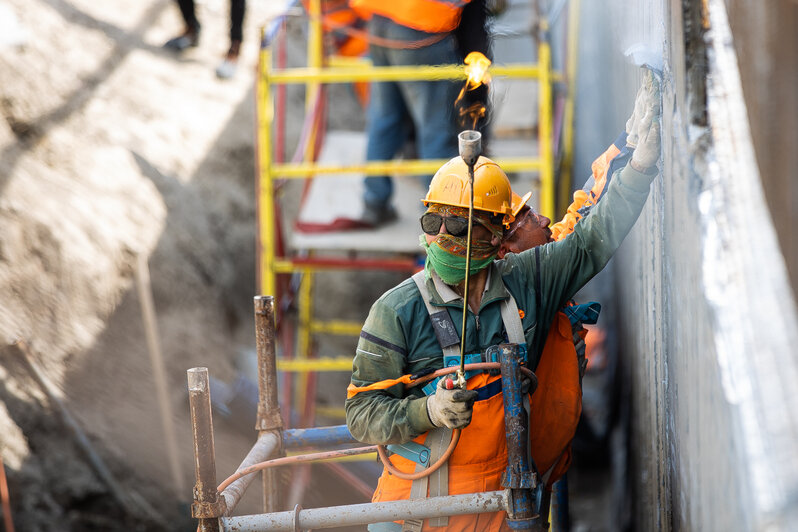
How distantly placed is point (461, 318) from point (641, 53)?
40.6 inches

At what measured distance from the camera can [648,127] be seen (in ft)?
9.37

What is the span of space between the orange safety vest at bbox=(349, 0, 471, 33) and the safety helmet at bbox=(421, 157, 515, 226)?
2454mm

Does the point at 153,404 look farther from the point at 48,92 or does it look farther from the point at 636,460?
the point at 636,460

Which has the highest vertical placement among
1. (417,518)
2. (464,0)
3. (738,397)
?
(464,0)

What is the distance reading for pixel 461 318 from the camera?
298cm

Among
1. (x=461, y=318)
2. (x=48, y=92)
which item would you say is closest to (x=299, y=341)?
(x=48, y=92)

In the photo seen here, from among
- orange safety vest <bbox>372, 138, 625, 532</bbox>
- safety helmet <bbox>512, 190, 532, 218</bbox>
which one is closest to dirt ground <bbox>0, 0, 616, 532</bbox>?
orange safety vest <bbox>372, 138, 625, 532</bbox>

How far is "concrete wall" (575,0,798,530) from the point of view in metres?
1.37

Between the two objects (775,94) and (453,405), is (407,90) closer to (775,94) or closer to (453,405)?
(775,94)

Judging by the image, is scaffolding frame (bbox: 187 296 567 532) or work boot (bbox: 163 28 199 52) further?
work boot (bbox: 163 28 199 52)

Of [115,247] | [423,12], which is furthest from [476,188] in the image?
[115,247]

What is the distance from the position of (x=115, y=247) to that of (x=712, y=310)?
566 cm

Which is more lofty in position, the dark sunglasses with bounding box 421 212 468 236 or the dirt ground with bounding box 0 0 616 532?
the dirt ground with bounding box 0 0 616 532

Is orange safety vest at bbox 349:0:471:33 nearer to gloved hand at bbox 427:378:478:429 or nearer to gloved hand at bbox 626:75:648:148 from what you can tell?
gloved hand at bbox 626:75:648:148
